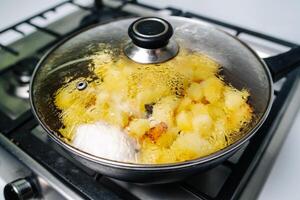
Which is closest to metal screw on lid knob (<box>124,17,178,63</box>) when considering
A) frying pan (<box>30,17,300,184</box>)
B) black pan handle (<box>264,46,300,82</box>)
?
frying pan (<box>30,17,300,184</box>)

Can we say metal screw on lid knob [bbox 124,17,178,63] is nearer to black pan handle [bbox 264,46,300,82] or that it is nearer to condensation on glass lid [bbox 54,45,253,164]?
condensation on glass lid [bbox 54,45,253,164]

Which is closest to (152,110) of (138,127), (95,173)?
(138,127)

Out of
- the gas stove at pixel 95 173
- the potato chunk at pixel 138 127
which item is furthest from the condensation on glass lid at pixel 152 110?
the gas stove at pixel 95 173

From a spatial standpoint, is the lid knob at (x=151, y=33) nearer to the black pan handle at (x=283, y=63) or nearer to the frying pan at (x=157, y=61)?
the frying pan at (x=157, y=61)

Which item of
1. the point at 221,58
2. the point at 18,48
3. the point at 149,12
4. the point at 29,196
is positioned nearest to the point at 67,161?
the point at 29,196

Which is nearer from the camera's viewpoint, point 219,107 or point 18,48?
point 219,107

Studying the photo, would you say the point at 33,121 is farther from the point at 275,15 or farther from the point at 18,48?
A: the point at 275,15

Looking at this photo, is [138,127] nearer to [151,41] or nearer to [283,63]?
[151,41]
